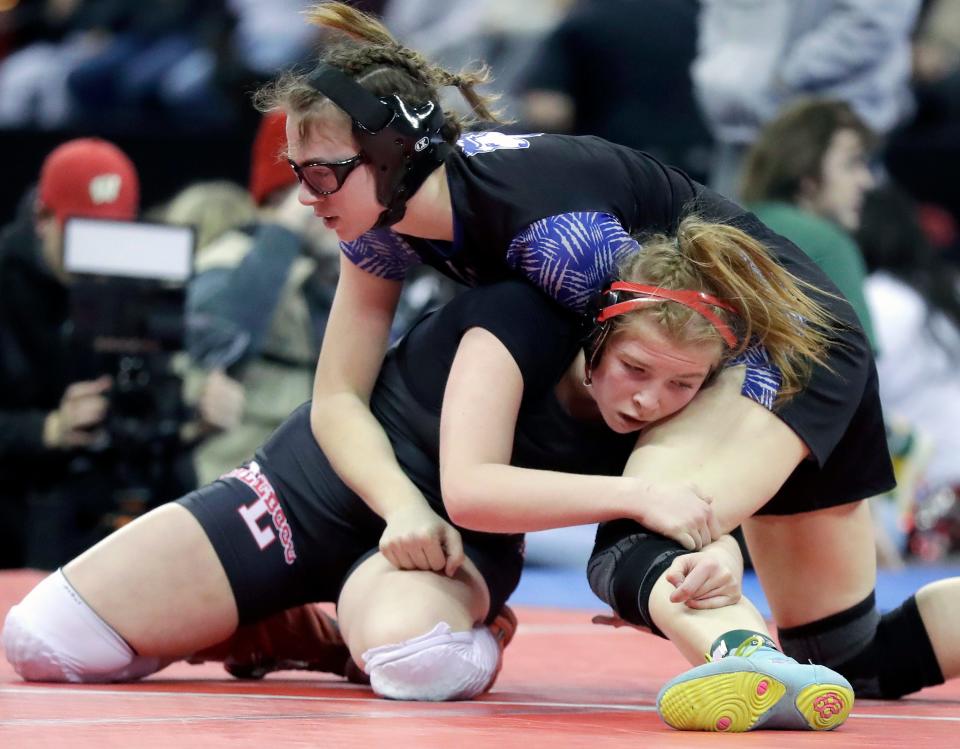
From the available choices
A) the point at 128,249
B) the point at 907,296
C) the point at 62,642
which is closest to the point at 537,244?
the point at 62,642

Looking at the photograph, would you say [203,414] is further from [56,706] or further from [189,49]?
[189,49]

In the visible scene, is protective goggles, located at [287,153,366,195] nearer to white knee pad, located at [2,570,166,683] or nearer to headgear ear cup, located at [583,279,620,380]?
headgear ear cup, located at [583,279,620,380]

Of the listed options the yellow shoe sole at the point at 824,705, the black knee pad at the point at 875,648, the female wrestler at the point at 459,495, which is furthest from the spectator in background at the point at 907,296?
the yellow shoe sole at the point at 824,705

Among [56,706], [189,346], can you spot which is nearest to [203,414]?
[189,346]

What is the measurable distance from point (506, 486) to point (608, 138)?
164 inches

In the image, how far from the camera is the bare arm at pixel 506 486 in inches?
99.0

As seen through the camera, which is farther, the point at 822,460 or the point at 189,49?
the point at 189,49

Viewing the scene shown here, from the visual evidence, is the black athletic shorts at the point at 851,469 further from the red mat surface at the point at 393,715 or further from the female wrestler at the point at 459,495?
the red mat surface at the point at 393,715

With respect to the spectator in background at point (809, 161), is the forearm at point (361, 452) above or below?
below

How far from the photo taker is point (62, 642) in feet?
9.35

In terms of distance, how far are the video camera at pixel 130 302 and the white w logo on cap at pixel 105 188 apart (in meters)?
0.42

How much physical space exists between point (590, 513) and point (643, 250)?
0.42 metres

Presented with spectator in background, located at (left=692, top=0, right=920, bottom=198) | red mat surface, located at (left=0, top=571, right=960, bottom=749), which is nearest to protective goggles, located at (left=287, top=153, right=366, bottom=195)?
red mat surface, located at (left=0, top=571, right=960, bottom=749)

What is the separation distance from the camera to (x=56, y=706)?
2.50 meters
